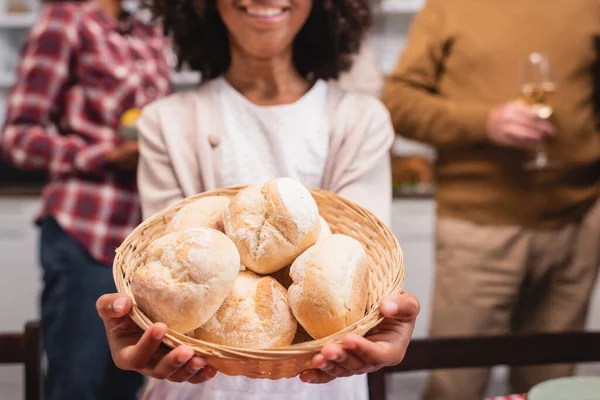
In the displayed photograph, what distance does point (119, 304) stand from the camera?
0.68 meters

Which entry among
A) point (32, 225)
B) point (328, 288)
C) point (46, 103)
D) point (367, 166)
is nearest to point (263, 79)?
point (367, 166)

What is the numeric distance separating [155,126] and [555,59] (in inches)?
42.0

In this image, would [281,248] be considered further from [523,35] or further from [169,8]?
[523,35]

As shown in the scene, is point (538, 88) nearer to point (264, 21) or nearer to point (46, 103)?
point (264, 21)

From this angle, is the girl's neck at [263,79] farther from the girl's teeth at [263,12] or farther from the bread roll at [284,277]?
the bread roll at [284,277]

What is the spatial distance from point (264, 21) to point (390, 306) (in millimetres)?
556

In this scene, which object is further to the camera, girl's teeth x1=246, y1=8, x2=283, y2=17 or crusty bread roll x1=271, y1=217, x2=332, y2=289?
girl's teeth x1=246, y1=8, x2=283, y2=17

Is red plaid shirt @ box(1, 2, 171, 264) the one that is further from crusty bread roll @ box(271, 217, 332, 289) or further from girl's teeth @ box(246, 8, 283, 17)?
crusty bread roll @ box(271, 217, 332, 289)

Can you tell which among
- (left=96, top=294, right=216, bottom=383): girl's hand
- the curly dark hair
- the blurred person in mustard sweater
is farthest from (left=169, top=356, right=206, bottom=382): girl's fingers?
the blurred person in mustard sweater

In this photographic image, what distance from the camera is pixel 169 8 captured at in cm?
119

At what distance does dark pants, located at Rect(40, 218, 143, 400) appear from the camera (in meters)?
1.54

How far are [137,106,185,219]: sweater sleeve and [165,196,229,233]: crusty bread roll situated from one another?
22cm

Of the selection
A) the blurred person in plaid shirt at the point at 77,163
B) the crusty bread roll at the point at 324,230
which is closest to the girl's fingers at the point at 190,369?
the crusty bread roll at the point at 324,230

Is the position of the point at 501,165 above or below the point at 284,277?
below
